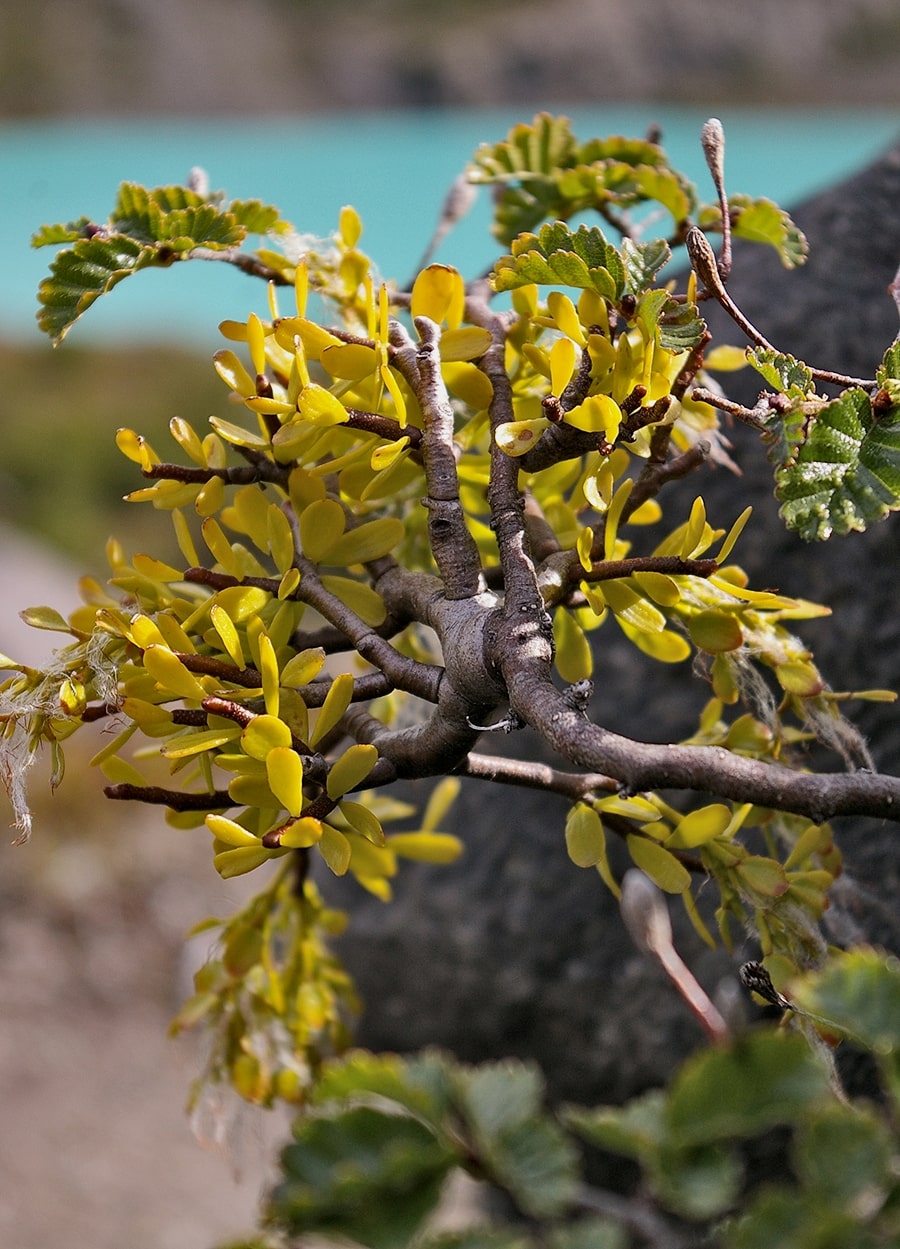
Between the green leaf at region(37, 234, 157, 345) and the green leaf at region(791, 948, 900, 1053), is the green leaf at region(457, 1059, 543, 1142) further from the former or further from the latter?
the green leaf at region(37, 234, 157, 345)

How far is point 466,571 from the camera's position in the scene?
0.38m

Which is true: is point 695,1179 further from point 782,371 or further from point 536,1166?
point 782,371

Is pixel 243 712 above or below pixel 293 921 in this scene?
above

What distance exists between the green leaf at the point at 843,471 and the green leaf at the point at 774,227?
168 millimetres

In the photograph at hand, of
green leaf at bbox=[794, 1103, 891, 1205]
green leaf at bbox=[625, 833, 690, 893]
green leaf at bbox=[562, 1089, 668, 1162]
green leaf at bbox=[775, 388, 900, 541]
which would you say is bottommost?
green leaf at bbox=[625, 833, 690, 893]

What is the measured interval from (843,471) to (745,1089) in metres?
0.21

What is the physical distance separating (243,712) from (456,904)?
1.83 ft

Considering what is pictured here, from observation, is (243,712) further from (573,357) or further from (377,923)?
(377,923)

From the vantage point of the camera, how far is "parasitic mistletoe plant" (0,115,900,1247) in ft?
1.08

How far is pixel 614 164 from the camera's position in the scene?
1.66 feet

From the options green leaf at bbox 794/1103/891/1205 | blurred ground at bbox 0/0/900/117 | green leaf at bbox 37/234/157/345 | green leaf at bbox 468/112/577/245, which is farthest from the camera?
blurred ground at bbox 0/0/900/117

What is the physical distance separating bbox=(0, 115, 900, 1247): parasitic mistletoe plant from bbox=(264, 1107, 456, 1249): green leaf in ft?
0.35

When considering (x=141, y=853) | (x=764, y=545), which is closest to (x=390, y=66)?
(x=141, y=853)

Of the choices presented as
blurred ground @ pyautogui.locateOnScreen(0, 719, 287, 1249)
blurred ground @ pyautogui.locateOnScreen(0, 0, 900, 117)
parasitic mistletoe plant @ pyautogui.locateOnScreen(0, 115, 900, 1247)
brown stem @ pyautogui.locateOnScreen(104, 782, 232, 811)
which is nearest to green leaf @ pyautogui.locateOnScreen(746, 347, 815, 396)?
parasitic mistletoe plant @ pyautogui.locateOnScreen(0, 115, 900, 1247)
